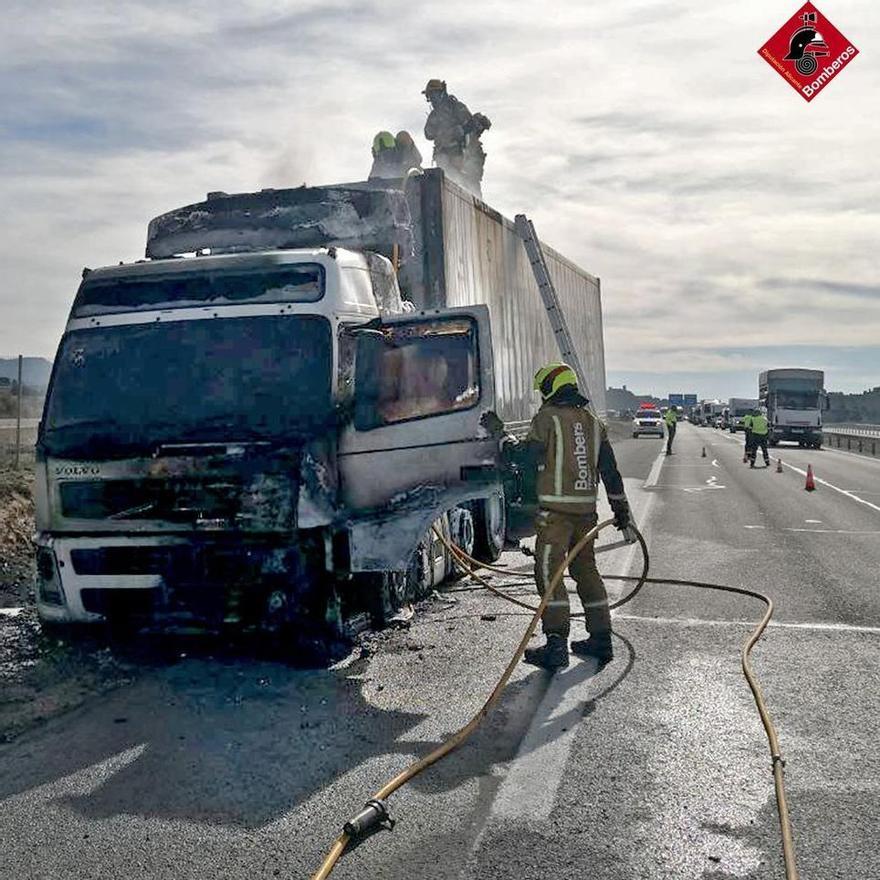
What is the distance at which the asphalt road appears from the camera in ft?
12.5

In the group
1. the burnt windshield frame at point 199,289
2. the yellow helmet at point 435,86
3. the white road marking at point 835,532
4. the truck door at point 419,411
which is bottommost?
the white road marking at point 835,532

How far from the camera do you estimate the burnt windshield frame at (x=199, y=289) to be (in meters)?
6.95

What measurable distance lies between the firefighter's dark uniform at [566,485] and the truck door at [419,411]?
1.27ft

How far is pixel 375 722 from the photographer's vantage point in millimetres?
5422

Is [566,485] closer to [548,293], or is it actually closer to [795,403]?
[548,293]

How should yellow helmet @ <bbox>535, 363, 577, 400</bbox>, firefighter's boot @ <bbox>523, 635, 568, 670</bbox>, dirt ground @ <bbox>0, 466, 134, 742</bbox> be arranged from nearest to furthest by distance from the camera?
1. dirt ground @ <bbox>0, 466, 134, 742</bbox>
2. firefighter's boot @ <bbox>523, 635, 568, 670</bbox>
3. yellow helmet @ <bbox>535, 363, 577, 400</bbox>

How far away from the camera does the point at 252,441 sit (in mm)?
6297

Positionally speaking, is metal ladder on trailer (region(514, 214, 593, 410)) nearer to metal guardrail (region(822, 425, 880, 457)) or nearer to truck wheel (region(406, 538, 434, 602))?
truck wheel (region(406, 538, 434, 602))

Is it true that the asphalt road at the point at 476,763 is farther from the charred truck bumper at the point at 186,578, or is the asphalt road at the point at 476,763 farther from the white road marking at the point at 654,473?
the white road marking at the point at 654,473

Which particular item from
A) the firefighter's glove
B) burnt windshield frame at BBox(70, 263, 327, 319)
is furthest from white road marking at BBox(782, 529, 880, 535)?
burnt windshield frame at BBox(70, 263, 327, 319)

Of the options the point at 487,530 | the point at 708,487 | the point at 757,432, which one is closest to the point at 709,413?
the point at 757,432

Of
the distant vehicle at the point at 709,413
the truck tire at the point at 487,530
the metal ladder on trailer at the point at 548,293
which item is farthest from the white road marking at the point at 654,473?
the distant vehicle at the point at 709,413

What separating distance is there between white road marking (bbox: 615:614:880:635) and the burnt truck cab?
1983 millimetres

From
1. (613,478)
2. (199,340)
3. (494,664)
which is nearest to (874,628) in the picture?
(613,478)
